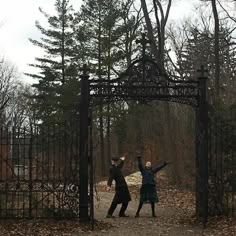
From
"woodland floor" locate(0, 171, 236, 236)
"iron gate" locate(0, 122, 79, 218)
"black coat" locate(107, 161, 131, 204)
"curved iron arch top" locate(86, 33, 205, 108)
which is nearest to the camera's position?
"woodland floor" locate(0, 171, 236, 236)

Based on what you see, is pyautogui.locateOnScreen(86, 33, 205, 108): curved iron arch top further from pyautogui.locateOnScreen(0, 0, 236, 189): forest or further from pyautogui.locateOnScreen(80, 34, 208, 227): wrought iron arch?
pyautogui.locateOnScreen(0, 0, 236, 189): forest

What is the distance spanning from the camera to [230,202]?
541 inches

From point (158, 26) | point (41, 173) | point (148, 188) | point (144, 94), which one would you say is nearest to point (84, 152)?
point (41, 173)

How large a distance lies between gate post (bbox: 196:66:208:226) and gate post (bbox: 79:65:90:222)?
2.91 meters

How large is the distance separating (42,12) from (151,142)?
17.4 meters

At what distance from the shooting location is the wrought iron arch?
1261cm

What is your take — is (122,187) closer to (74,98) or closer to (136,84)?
(136,84)

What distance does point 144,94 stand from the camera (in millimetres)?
12945

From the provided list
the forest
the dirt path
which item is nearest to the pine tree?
the forest

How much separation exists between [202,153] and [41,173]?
419 centimetres

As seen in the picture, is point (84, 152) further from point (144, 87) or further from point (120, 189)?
point (144, 87)

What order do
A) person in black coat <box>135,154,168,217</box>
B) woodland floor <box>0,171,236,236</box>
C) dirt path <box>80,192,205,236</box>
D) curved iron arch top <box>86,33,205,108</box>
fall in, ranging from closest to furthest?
woodland floor <box>0,171,236,236</box> → dirt path <box>80,192,205,236</box> → curved iron arch top <box>86,33,205,108</box> → person in black coat <box>135,154,168,217</box>

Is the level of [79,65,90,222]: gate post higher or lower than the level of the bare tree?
lower

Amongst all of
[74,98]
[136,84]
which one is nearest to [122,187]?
[136,84]
